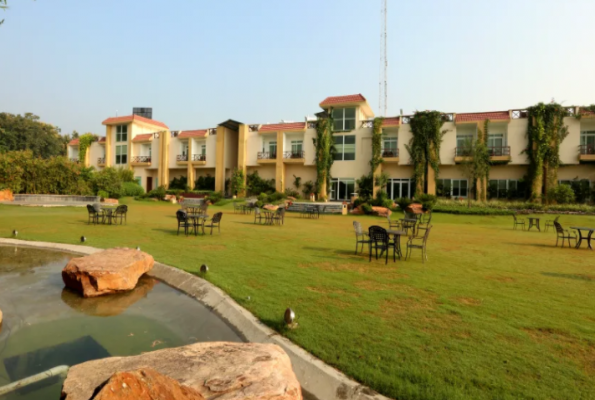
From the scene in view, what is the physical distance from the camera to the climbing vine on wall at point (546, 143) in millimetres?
26531

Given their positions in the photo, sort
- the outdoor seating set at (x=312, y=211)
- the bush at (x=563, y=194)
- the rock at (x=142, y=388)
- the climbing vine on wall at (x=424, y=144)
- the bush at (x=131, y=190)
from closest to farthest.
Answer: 1. the rock at (x=142, y=388)
2. the outdoor seating set at (x=312, y=211)
3. the bush at (x=563, y=194)
4. the climbing vine on wall at (x=424, y=144)
5. the bush at (x=131, y=190)

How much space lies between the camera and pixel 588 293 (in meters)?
6.26

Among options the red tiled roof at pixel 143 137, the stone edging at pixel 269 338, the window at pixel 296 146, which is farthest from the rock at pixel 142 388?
the red tiled roof at pixel 143 137

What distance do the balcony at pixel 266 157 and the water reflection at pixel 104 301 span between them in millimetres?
28843

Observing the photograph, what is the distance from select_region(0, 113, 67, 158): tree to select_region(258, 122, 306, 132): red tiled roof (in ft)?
132

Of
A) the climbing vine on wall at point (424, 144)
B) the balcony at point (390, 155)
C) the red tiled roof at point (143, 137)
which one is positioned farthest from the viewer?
the red tiled roof at point (143, 137)

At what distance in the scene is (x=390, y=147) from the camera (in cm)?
3173

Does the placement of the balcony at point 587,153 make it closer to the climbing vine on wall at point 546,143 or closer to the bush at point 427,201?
the climbing vine on wall at point 546,143

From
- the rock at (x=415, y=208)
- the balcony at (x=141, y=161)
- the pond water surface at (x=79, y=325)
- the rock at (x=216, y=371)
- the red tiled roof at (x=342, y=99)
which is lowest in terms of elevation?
the pond water surface at (x=79, y=325)

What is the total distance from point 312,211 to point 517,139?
17.9 m

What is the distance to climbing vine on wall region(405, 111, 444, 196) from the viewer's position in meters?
29.3

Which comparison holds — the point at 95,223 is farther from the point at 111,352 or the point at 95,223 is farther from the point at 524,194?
the point at 524,194

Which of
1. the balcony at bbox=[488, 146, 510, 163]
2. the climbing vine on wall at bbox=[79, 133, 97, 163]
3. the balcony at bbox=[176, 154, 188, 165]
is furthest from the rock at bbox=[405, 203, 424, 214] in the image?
the climbing vine on wall at bbox=[79, 133, 97, 163]

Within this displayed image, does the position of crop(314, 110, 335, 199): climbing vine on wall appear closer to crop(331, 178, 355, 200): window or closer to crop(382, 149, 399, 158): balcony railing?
crop(331, 178, 355, 200): window
